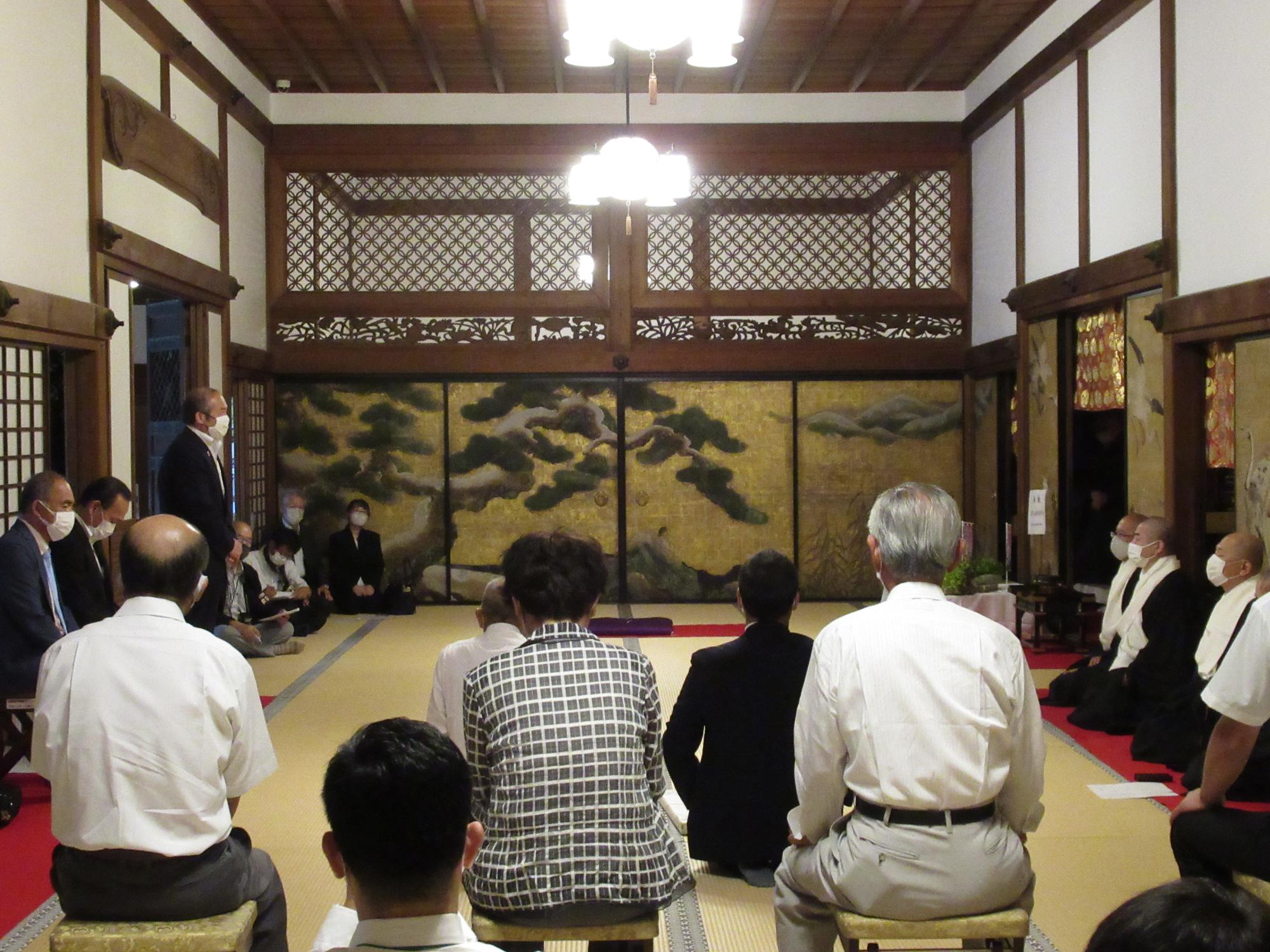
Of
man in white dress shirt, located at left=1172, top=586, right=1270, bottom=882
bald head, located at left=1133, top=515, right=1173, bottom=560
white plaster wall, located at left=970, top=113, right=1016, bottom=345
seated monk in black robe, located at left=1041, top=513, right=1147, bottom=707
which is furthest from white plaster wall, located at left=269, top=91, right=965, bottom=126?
man in white dress shirt, located at left=1172, top=586, right=1270, bottom=882

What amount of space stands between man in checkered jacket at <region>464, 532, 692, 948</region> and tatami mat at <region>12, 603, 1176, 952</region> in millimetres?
1119

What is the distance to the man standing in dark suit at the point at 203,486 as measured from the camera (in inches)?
228

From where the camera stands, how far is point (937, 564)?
2482mm

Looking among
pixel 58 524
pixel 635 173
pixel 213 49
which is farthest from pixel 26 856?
pixel 213 49

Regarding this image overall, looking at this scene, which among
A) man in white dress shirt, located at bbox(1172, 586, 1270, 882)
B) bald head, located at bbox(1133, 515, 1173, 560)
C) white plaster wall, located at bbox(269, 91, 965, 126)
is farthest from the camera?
white plaster wall, located at bbox(269, 91, 965, 126)

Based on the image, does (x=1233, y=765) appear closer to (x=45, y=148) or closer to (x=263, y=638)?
(x=45, y=148)

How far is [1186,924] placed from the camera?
999 millimetres

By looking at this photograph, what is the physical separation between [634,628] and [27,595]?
4.65 metres

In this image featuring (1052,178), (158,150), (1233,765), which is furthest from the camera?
(1052,178)

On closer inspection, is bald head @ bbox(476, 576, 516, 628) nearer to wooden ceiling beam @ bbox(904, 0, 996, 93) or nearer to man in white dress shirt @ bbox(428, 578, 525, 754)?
man in white dress shirt @ bbox(428, 578, 525, 754)

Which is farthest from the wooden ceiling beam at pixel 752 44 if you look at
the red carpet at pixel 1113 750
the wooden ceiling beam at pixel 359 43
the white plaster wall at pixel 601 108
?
the red carpet at pixel 1113 750

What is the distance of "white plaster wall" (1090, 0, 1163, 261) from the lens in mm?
6605

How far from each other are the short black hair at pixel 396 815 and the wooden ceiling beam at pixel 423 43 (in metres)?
6.92

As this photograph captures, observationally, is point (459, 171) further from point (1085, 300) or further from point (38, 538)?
point (38, 538)
